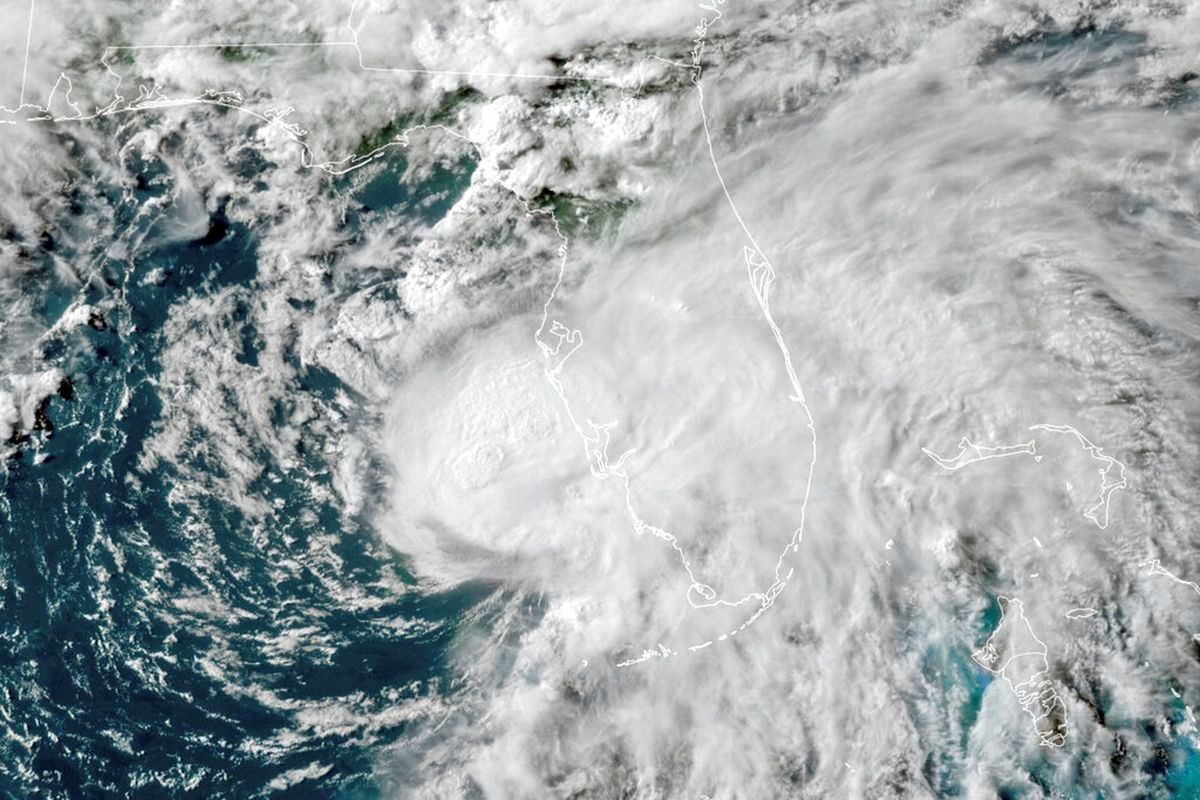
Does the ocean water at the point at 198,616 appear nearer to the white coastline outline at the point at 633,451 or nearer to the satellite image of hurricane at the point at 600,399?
the satellite image of hurricane at the point at 600,399

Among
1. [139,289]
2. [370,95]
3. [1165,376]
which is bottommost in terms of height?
[1165,376]

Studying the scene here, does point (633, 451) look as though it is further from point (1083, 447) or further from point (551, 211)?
point (1083, 447)

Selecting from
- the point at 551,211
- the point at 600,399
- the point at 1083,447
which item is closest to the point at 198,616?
the point at 600,399

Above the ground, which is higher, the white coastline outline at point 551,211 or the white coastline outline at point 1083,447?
the white coastline outline at point 551,211

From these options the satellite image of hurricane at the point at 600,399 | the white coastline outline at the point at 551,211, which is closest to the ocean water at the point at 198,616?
the satellite image of hurricane at the point at 600,399

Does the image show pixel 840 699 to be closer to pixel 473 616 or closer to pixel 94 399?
pixel 473 616

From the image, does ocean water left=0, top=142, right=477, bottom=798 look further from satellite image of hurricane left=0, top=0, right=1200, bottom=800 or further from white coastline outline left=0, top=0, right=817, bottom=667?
white coastline outline left=0, top=0, right=817, bottom=667

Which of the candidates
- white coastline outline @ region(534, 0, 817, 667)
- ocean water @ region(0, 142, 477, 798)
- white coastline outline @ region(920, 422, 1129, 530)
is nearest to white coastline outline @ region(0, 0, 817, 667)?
white coastline outline @ region(534, 0, 817, 667)

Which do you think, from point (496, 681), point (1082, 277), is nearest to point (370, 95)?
point (496, 681)

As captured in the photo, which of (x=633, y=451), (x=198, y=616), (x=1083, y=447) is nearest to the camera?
(x=1083, y=447)
